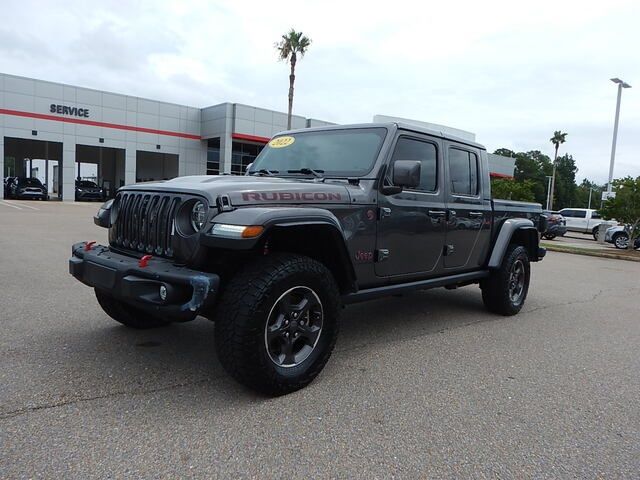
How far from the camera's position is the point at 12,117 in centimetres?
3241

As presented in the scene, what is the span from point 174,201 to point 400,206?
188cm

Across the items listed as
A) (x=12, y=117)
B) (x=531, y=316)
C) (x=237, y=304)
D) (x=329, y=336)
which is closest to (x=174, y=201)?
(x=237, y=304)

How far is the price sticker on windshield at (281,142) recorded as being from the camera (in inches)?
190

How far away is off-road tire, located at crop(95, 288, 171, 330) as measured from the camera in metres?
4.28

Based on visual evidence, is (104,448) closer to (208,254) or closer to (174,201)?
(208,254)

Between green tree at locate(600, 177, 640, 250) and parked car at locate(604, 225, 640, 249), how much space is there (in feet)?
9.57

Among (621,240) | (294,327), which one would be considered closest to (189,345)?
(294,327)

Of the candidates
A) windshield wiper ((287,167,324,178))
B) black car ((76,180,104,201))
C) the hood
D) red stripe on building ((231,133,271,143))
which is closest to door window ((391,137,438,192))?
windshield wiper ((287,167,324,178))

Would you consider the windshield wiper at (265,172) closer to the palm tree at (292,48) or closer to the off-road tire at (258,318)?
the off-road tire at (258,318)

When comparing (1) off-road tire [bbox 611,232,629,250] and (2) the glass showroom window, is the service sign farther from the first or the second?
(1) off-road tire [bbox 611,232,629,250]

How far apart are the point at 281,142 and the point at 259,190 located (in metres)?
1.72

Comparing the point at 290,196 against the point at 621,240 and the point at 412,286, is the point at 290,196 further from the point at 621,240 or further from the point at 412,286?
the point at 621,240

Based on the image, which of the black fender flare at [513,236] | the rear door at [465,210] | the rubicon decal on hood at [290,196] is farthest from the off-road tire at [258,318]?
the black fender flare at [513,236]

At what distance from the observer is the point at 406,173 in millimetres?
3818
